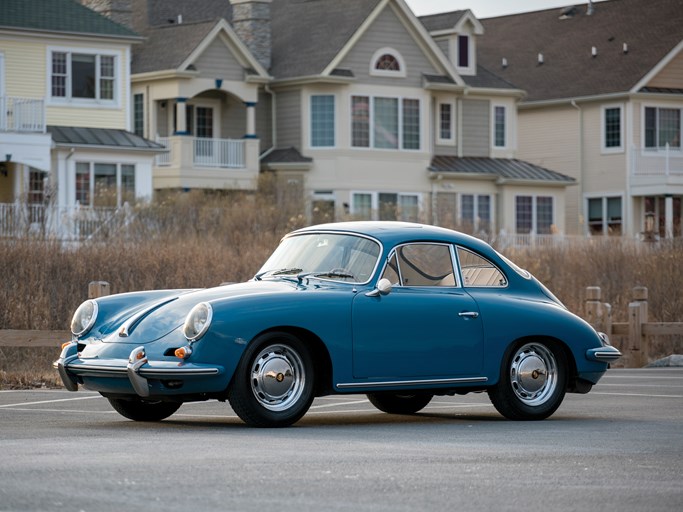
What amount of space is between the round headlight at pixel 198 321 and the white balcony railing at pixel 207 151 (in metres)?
35.1

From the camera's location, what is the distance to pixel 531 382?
13430 millimetres

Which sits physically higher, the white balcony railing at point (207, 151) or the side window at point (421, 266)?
the white balcony railing at point (207, 151)

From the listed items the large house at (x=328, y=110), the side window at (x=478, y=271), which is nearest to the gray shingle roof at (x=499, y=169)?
A: the large house at (x=328, y=110)

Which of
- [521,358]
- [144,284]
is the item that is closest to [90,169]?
[144,284]

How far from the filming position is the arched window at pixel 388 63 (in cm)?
5050

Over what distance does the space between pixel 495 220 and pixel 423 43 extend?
271 inches

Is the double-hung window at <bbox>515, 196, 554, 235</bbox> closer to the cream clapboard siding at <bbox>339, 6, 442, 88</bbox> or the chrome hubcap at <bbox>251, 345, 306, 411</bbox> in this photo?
the cream clapboard siding at <bbox>339, 6, 442, 88</bbox>

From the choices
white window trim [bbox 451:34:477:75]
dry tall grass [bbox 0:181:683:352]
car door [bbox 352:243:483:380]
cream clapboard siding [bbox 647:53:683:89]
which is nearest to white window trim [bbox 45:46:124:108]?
dry tall grass [bbox 0:181:683:352]

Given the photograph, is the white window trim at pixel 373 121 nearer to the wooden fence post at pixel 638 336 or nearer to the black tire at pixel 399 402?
the wooden fence post at pixel 638 336

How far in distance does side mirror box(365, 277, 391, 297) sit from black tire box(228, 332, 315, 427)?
83 centimetres

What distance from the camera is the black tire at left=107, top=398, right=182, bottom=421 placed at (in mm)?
12992

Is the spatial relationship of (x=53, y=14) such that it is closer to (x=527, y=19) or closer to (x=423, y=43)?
(x=423, y=43)

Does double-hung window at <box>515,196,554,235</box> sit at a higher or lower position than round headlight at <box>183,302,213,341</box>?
higher

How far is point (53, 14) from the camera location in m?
44.3
